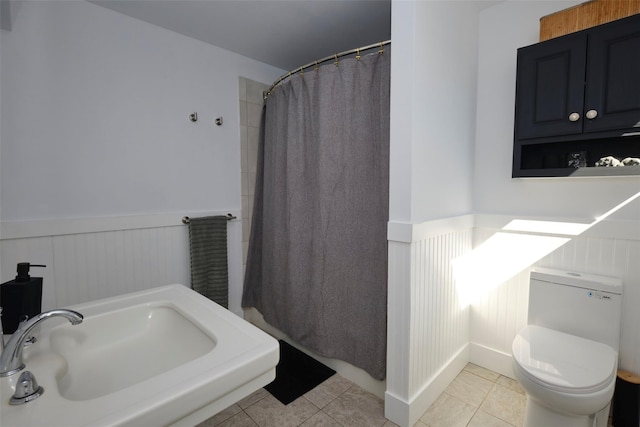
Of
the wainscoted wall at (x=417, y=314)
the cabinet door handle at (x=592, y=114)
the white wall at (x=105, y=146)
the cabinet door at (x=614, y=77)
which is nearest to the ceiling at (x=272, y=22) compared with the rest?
the white wall at (x=105, y=146)

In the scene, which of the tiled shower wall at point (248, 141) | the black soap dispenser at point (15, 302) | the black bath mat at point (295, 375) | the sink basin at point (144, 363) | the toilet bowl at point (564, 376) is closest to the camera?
the sink basin at point (144, 363)

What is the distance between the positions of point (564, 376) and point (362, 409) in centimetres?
96

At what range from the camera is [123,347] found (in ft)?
3.37

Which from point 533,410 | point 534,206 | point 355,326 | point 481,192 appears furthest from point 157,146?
point 533,410

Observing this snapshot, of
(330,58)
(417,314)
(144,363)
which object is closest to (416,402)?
(417,314)

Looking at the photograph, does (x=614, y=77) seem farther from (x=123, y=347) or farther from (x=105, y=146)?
(x=105, y=146)

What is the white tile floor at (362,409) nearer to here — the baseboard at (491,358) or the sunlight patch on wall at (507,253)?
the baseboard at (491,358)

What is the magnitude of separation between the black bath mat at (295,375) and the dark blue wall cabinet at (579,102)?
5.76ft

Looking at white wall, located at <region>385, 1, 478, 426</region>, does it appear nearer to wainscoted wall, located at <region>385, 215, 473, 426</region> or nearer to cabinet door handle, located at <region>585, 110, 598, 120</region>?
wainscoted wall, located at <region>385, 215, 473, 426</region>

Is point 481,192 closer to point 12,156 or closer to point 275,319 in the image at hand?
point 275,319

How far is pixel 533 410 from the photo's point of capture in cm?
133

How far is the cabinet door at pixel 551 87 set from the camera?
149cm

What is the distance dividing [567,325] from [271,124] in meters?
2.24

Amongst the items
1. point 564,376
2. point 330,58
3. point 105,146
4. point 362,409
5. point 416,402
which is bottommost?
point 362,409
